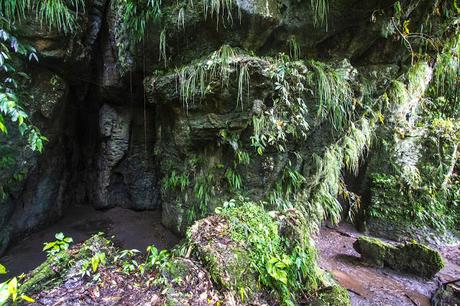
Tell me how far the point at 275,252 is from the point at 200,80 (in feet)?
8.79

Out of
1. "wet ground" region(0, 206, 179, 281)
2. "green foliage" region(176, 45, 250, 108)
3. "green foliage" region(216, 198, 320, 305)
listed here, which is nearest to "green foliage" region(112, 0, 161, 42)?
"green foliage" region(176, 45, 250, 108)

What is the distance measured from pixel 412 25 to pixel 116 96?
600cm

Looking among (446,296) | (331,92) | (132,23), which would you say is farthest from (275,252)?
(132,23)

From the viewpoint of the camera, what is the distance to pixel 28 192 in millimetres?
Result: 5191

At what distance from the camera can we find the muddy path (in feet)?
12.5

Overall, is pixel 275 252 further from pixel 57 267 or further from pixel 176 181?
pixel 176 181

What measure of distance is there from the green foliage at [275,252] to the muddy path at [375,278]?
5.19 feet

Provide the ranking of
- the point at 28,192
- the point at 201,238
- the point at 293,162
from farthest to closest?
the point at 28,192
the point at 293,162
the point at 201,238

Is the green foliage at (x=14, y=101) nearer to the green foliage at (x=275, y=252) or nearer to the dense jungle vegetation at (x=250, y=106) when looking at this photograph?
the dense jungle vegetation at (x=250, y=106)

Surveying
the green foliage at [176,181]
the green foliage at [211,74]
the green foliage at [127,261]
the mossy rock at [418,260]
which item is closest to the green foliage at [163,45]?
the green foliage at [211,74]

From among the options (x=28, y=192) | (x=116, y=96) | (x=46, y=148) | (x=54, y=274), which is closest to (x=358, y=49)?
(x=116, y=96)

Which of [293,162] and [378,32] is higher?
[378,32]

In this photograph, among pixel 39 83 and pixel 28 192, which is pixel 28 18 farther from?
pixel 28 192

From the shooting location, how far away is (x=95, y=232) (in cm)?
565
